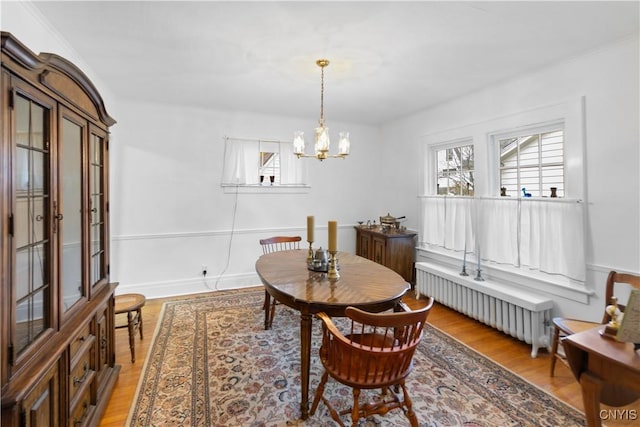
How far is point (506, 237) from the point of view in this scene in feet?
10.0

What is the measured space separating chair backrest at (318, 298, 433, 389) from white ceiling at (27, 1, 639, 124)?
5.95 feet

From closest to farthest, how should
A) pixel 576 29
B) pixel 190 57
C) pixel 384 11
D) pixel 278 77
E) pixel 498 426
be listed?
1. pixel 498 426
2. pixel 384 11
3. pixel 576 29
4. pixel 190 57
5. pixel 278 77

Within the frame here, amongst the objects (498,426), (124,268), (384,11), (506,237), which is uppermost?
(384,11)

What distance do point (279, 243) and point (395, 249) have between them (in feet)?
5.16

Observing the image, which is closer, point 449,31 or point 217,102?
point 449,31

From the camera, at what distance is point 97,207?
2.02 metres

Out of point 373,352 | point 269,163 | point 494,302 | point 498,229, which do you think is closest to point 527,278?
point 494,302

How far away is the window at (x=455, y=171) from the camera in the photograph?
3.67 metres

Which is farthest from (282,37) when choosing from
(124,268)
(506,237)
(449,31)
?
(124,268)

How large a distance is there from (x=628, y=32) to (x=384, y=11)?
1.82 metres

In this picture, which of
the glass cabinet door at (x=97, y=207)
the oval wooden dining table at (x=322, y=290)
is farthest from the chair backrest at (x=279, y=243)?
the glass cabinet door at (x=97, y=207)

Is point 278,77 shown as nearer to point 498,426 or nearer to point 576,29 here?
point 576,29

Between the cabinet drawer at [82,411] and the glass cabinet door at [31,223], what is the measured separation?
0.52 meters

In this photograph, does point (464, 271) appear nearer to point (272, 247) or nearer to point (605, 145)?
point (605, 145)
